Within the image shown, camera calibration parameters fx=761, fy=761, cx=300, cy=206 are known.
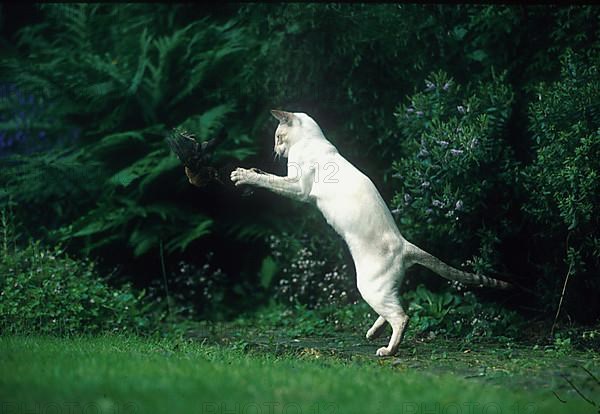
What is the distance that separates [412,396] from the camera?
3.93m

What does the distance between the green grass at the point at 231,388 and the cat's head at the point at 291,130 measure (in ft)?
7.13

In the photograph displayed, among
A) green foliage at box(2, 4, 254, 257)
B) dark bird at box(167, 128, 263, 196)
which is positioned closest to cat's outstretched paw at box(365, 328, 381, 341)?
dark bird at box(167, 128, 263, 196)

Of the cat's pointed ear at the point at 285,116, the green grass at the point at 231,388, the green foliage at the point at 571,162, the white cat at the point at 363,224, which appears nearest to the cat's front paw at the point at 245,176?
the white cat at the point at 363,224

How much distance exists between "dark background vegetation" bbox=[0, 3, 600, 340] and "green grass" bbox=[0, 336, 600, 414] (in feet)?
6.70

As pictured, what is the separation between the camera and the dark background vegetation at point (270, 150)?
21.9 ft

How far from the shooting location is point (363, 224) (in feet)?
19.1

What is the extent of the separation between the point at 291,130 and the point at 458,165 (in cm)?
148

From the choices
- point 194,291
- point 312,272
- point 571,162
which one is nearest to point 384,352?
point 571,162

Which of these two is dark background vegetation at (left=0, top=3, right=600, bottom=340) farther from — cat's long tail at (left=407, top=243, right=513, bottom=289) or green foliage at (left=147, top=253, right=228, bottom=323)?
cat's long tail at (left=407, top=243, right=513, bottom=289)

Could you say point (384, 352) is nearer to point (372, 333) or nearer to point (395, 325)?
point (395, 325)

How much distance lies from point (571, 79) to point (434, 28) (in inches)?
76.4

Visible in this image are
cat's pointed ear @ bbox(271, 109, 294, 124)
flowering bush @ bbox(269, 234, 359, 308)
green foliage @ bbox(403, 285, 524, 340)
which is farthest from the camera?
flowering bush @ bbox(269, 234, 359, 308)

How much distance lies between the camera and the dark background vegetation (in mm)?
6676

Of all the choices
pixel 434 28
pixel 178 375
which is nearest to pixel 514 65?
pixel 434 28
